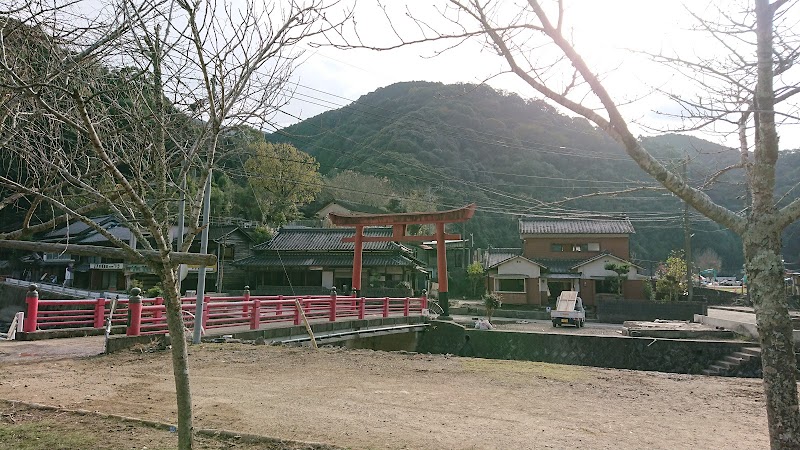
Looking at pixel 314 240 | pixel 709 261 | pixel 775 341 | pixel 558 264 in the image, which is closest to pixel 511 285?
pixel 558 264

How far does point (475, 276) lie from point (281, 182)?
59.3ft

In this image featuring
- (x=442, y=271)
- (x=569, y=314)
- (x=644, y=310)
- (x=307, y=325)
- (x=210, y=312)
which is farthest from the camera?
(x=644, y=310)

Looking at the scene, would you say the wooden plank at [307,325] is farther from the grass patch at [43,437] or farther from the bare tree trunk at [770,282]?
the bare tree trunk at [770,282]

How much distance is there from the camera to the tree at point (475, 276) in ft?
136

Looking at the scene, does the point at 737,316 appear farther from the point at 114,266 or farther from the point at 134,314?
the point at 114,266

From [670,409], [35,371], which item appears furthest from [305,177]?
[670,409]

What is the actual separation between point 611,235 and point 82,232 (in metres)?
36.7

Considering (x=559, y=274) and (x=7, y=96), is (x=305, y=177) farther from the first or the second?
(x=7, y=96)

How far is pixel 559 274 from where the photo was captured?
35938 mm

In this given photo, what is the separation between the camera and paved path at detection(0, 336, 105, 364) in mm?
10352

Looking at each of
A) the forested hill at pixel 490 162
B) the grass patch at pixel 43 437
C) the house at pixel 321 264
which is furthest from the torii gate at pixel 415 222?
the forested hill at pixel 490 162

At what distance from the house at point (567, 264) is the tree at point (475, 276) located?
1.70m

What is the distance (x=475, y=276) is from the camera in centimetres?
4181

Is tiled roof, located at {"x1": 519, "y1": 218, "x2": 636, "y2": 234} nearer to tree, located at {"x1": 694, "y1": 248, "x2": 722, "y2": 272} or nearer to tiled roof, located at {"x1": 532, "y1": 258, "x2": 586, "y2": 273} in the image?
tiled roof, located at {"x1": 532, "y1": 258, "x2": 586, "y2": 273}
